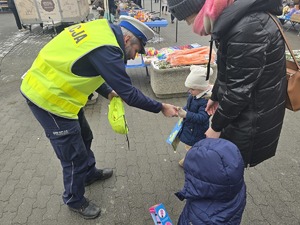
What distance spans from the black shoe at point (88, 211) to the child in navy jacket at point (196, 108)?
1.17 m

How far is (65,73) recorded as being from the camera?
5.82ft

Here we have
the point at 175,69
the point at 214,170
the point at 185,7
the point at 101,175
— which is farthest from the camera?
the point at 175,69

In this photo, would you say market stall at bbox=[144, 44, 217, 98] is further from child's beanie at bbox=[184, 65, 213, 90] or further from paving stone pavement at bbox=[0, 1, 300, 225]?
child's beanie at bbox=[184, 65, 213, 90]

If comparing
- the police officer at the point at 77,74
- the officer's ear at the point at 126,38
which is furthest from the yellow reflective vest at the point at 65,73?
the officer's ear at the point at 126,38

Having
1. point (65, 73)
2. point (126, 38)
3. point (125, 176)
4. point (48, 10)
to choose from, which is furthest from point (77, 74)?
point (48, 10)

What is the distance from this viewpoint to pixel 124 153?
3316 millimetres

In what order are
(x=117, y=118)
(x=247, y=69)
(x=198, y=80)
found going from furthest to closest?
(x=198, y=80) < (x=117, y=118) < (x=247, y=69)

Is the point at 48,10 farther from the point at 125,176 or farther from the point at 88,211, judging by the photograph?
the point at 88,211

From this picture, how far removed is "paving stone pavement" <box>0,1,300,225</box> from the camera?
2441mm

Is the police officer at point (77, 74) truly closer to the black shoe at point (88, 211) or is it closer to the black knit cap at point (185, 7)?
the black knit cap at point (185, 7)

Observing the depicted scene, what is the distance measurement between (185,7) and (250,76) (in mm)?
592

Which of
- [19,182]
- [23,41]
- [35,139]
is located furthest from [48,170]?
[23,41]

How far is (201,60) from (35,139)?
10.1ft

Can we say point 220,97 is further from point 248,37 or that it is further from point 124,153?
point 124,153
